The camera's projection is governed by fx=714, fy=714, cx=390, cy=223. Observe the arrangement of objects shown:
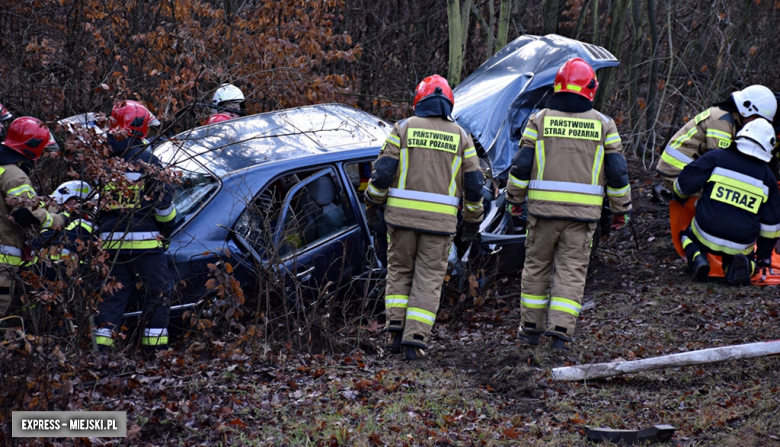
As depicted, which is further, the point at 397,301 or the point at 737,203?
the point at 737,203

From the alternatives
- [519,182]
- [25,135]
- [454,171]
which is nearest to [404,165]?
[454,171]

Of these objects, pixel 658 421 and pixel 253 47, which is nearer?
pixel 658 421

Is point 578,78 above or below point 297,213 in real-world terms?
above

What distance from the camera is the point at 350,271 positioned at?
18.1ft

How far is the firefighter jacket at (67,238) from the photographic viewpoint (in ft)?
15.0

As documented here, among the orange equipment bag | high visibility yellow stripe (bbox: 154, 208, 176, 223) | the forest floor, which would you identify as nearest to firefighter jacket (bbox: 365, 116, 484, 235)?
the forest floor

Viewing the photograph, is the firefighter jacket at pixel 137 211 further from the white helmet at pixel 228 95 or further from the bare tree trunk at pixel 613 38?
the bare tree trunk at pixel 613 38

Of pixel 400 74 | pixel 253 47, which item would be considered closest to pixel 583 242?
pixel 253 47

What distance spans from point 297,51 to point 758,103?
5149mm

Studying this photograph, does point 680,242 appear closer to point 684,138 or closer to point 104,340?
point 684,138

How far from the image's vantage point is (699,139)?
6750 mm

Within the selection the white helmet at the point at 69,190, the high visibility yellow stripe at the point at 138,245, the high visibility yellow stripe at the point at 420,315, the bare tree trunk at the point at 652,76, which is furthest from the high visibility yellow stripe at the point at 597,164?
the bare tree trunk at the point at 652,76

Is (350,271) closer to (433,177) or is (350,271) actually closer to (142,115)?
(433,177)

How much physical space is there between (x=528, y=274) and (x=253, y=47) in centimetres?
480
